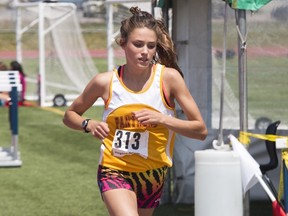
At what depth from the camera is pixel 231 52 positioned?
32.7 feet

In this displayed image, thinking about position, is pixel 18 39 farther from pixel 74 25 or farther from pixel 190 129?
pixel 190 129

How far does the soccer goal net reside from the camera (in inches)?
904

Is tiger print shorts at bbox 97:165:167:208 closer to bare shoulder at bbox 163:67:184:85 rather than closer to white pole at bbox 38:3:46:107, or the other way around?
bare shoulder at bbox 163:67:184:85

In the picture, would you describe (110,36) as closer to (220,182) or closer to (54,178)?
(54,178)

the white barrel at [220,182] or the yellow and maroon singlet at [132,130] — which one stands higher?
the yellow and maroon singlet at [132,130]

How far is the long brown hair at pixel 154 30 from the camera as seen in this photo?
18.9 feet

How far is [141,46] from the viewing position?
223 inches

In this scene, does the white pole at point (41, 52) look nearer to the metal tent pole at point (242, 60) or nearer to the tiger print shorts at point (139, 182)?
the metal tent pole at point (242, 60)

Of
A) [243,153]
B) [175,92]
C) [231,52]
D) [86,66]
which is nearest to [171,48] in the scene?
[175,92]

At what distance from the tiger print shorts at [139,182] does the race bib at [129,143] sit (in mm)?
120

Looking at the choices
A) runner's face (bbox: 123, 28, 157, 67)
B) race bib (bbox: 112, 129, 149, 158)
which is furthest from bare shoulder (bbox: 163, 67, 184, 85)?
race bib (bbox: 112, 129, 149, 158)

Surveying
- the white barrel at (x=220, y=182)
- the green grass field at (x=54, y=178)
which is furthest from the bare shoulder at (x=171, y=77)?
the green grass field at (x=54, y=178)

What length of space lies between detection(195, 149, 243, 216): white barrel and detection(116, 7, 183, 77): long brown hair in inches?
49.2

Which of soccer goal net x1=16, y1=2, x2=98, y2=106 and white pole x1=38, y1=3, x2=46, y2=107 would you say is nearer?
white pole x1=38, y1=3, x2=46, y2=107
